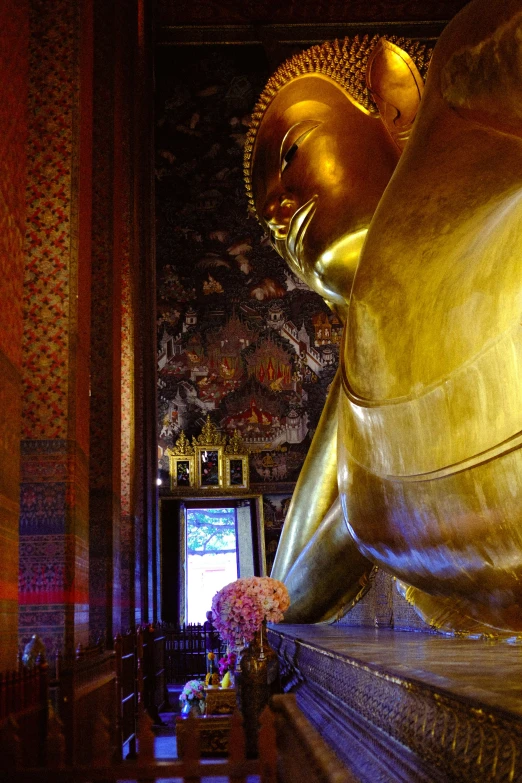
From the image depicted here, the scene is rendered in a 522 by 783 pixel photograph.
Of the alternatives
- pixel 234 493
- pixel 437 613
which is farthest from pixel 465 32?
pixel 234 493

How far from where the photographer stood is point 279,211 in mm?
3438

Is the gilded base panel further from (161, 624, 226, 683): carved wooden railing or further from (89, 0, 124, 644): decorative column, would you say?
(161, 624, 226, 683): carved wooden railing

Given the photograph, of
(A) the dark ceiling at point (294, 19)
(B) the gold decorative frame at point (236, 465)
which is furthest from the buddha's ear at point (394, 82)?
(B) the gold decorative frame at point (236, 465)

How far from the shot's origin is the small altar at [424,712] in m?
0.76

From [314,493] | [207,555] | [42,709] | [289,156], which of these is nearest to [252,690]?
[42,709]

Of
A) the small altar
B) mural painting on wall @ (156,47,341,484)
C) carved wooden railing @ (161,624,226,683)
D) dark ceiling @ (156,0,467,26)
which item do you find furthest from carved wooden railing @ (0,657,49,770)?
mural painting on wall @ (156,47,341,484)

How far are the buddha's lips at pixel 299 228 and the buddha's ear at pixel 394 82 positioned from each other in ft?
1.69

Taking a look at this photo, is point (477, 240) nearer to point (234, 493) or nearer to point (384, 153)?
point (384, 153)

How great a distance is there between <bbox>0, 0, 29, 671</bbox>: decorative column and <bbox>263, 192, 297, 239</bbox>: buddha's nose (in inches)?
42.2

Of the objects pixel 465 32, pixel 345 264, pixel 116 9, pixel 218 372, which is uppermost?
pixel 116 9

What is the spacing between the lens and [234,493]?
480 inches

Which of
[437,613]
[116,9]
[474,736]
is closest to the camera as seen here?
[474,736]

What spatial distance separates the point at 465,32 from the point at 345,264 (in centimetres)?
176

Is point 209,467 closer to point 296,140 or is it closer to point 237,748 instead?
point 296,140
